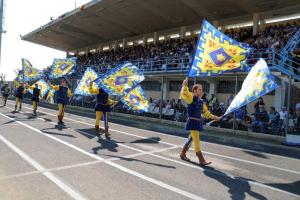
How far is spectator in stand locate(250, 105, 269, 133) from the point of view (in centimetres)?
1524

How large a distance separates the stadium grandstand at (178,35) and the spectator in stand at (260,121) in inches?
36.2

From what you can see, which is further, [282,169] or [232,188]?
[282,169]

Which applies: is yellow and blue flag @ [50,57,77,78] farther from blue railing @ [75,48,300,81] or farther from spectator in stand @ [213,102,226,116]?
spectator in stand @ [213,102,226,116]

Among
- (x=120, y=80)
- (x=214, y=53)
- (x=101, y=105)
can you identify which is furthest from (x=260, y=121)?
(x=101, y=105)

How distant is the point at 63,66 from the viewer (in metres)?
22.0

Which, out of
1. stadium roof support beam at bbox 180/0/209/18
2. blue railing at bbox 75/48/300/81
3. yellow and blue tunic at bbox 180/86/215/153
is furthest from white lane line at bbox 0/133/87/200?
stadium roof support beam at bbox 180/0/209/18

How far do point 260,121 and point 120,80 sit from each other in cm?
681

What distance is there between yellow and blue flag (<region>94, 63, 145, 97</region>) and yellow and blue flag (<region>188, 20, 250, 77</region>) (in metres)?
2.86

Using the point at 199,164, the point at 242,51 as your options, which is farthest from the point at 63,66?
the point at 199,164

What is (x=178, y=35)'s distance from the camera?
33.7m

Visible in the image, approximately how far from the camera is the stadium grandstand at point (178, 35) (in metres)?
18.2

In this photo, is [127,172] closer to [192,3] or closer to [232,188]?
[232,188]

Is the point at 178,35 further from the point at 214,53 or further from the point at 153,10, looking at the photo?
the point at 214,53

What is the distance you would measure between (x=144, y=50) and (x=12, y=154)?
81.7 ft
